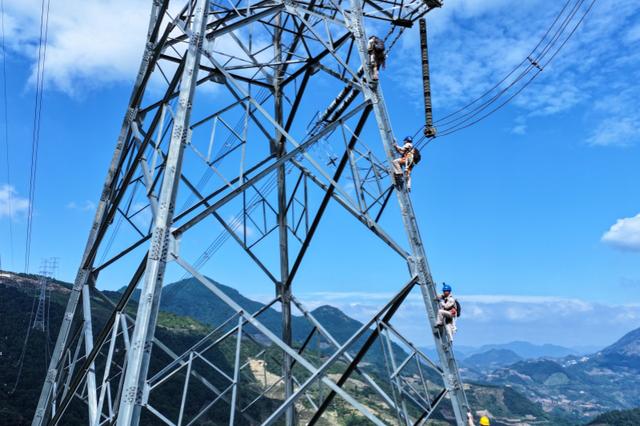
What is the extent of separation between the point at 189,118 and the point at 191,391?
245ft

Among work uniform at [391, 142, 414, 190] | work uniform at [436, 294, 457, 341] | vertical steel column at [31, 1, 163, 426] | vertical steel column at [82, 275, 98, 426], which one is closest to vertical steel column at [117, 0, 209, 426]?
vertical steel column at [82, 275, 98, 426]

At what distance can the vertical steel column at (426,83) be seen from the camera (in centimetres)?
1155

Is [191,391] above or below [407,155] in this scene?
below

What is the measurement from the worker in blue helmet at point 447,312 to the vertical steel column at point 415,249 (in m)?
0.11

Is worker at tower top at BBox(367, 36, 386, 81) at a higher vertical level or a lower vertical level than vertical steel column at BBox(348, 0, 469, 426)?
higher

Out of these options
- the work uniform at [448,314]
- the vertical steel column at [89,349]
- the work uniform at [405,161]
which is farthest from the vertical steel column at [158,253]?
the work uniform at [448,314]

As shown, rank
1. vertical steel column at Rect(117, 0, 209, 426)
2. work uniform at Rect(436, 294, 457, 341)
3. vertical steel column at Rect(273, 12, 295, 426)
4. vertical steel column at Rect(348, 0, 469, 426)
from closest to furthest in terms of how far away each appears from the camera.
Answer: vertical steel column at Rect(117, 0, 209, 426), vertical steel column at Rect(348, 0, 469, 426), work uniform at Rect(436, 294, 457, 341), vertical steel column at Rect(273, 12, 295, 426)

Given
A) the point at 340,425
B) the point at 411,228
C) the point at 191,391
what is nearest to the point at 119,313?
the point at 411,228

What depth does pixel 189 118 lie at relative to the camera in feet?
30.0

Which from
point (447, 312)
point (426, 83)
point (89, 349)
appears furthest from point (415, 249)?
point (89, 349)

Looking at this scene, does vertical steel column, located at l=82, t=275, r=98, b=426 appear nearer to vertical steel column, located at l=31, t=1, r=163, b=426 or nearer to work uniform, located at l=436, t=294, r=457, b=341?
vertical steel column, located at l=31, t=1, r=163, b=426

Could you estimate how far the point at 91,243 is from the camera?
11.9 m

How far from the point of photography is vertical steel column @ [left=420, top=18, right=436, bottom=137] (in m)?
11.5

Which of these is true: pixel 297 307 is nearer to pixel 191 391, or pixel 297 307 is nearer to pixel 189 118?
pixel 189 118
